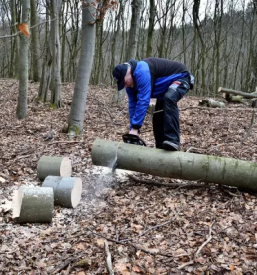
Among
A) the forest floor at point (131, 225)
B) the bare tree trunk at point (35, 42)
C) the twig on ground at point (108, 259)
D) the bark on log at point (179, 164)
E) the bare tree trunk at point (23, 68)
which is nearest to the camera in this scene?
the twig on ground at point (108, 259)

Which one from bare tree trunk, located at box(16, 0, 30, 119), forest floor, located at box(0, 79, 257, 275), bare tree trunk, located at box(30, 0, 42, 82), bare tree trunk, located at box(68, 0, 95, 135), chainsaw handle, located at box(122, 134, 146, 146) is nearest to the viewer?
forest floor, located at box(0, 79, 257, 275)

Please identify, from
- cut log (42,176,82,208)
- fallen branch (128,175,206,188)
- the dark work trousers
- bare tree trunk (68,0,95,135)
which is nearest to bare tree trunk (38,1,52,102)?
bare tree trunk (68,0,95,135)

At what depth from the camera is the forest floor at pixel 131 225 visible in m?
2.77

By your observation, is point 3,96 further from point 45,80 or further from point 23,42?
point 23,42

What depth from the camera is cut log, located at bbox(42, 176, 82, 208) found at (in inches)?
145

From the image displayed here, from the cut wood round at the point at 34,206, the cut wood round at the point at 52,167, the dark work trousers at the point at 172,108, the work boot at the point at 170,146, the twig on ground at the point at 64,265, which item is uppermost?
the dark work trousers at the point at 172,108

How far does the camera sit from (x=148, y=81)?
4020mm

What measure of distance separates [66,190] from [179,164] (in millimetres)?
1557

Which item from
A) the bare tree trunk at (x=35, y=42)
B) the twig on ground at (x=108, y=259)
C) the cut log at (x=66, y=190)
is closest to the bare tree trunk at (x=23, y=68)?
the cut log at (x=66, y=190)

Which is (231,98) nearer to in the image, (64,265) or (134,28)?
(134,28)

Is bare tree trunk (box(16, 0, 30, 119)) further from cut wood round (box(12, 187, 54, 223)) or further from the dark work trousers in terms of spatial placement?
cut wood round (box(12, 187, 54, 223))

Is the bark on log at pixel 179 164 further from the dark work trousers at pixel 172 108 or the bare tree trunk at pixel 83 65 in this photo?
the bare tree trunk at pixel 83 65

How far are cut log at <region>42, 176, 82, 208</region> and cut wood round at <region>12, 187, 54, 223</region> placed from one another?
0.24 metres

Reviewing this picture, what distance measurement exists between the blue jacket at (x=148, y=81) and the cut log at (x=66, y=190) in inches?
46.0
